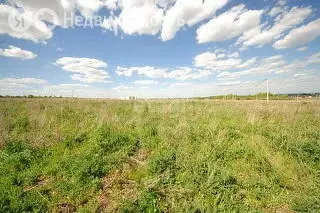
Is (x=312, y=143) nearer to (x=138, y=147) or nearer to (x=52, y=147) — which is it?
(x=138, y=147)

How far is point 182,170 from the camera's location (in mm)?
4648

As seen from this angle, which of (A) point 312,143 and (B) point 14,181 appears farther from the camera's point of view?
(A) point 312,143

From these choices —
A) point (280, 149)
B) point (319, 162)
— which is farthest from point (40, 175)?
point (319, 162)

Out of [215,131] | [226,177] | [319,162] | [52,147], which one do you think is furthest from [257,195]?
[52,147]

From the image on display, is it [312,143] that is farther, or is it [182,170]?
[312,143]

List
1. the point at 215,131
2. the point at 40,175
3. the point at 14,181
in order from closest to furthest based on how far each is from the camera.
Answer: the point at 14,181 < the point at 40,175 < the point at 215,131

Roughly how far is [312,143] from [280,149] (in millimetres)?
686

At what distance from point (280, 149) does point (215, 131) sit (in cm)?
186

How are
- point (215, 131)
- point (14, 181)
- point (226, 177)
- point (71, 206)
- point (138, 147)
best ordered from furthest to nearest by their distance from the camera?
1. point (215, 131)
2. point (138, 147)
3. point (14, 181)
4. point (226, 177)
5. point (71, 206)

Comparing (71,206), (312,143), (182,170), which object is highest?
(312,143)

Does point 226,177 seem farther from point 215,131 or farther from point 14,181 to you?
point 14,181

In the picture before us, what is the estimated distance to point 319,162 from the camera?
4.72 m

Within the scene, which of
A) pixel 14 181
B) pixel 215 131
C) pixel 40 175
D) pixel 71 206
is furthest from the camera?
pixel 215 131

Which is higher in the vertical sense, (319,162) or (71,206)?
(319,162)
